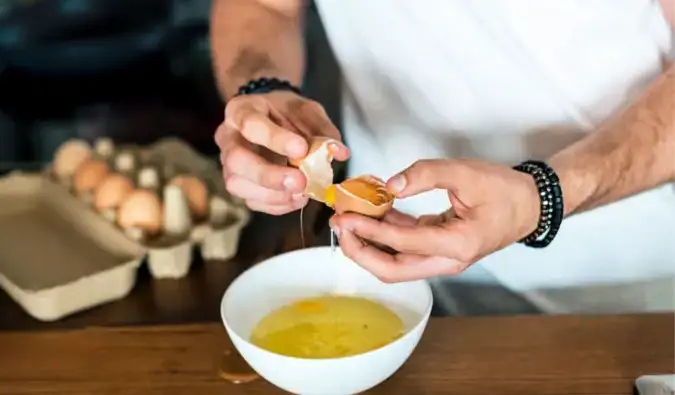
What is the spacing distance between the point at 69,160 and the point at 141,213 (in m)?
0.21

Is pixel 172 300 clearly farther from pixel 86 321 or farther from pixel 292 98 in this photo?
pixel 292 98

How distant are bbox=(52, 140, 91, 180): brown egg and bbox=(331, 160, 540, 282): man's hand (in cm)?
65

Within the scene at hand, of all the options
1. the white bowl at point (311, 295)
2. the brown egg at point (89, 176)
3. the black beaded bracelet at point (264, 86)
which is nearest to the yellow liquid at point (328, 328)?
the white bowl at point (311, 295)

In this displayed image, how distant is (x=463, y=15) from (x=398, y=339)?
0.43m

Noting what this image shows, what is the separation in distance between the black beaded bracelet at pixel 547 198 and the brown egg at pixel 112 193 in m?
0.58

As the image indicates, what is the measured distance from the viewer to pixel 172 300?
1.07 metres

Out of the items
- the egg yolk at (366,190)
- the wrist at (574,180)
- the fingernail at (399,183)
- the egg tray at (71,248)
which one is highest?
the fingernail at (399,183)

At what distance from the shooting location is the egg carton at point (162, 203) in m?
1.13

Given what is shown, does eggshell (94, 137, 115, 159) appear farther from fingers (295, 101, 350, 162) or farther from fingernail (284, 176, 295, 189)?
fingernail (284, 176, 295, 189)

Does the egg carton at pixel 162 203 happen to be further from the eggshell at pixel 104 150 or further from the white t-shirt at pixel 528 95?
the white t-shirt at pixel 528 95

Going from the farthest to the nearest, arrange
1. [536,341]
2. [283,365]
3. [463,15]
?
[463,15] → [536,341] → [283,365]

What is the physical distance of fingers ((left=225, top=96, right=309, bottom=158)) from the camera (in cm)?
78

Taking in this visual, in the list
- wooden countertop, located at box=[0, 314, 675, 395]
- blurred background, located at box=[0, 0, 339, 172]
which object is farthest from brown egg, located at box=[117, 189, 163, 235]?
blurred background, located at box=[0, 0, 339, 172]

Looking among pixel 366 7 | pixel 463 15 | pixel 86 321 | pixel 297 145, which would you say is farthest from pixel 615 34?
pixel 86 321
